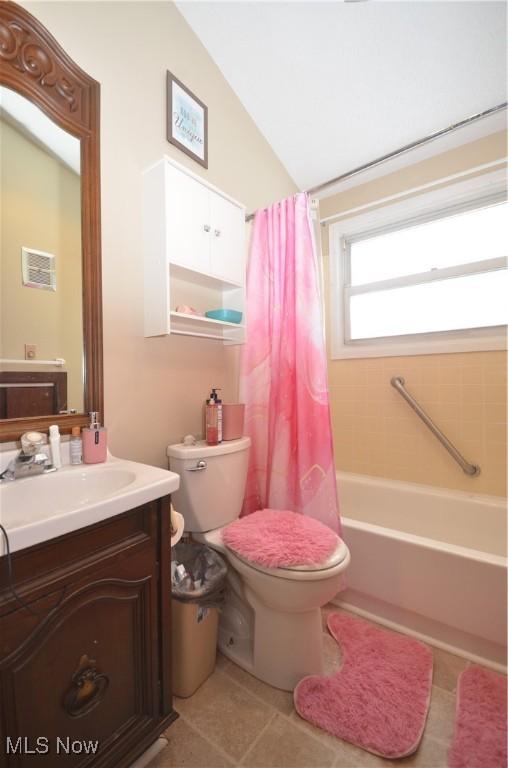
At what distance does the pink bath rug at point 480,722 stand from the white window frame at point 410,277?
1414 millimetres

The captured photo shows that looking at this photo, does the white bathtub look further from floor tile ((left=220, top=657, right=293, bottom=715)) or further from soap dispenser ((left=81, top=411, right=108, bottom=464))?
soap dispenser ((left=81, top=411, right=108, bottom=464))

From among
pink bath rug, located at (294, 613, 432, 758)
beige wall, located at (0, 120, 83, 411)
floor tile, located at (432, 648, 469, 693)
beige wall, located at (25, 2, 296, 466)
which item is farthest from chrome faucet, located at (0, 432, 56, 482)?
floor tile, located at (432, 648, 469, 693)

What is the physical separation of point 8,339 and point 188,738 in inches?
51.7

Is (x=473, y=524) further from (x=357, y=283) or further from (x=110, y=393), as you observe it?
(x=110, y=393)

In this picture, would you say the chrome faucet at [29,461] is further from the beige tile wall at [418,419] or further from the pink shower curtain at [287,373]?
the beige tile wall at [418,419]

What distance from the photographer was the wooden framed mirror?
97cm

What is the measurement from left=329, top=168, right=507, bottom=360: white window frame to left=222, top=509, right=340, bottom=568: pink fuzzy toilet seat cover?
1.22 meters

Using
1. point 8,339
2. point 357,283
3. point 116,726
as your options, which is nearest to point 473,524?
point 357,283

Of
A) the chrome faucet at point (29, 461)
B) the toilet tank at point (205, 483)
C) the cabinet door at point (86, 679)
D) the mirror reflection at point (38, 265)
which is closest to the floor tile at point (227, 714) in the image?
the cabinet door at point (86, 679)

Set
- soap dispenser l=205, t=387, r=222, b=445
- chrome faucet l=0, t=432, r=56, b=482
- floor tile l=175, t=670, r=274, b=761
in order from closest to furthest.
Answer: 1. chrome faucet l=0, t=432, r=56, b=482
2. floor tile l=175, t=670, r=274, b=761
3. soap dispenser l=205, t=387, r=222, b=445

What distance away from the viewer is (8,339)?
3.17 ft

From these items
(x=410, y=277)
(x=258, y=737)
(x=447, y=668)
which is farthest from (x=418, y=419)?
(x=258, y=737)

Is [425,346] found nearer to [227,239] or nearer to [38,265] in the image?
[227,239]

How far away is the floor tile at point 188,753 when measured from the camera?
924 millimetres
